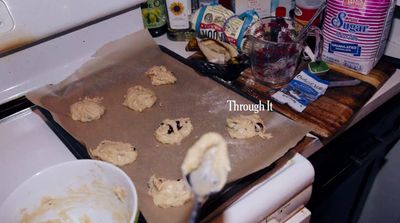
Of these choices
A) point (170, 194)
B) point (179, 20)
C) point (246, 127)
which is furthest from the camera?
point (179, 20)

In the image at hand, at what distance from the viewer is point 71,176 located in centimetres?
53

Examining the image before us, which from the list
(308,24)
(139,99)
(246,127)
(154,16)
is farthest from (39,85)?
(308,24)

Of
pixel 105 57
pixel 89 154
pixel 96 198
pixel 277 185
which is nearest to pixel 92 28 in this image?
pixel 105 57

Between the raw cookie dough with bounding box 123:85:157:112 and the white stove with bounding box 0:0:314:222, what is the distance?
0.15m

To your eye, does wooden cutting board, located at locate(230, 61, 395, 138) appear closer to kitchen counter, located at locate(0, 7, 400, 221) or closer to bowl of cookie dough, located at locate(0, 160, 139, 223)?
kitchen counter, located at locate(0, 7, 400, 221)

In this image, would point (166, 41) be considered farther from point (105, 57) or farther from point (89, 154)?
point (89, 154)

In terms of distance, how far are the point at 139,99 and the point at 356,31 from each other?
0.48 m

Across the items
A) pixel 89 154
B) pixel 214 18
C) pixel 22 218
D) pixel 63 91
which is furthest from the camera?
pixel 214 18

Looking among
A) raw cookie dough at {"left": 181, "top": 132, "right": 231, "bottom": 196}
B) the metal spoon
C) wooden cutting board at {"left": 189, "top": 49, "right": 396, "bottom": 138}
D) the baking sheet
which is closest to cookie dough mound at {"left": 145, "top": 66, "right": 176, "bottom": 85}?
the baking sheet

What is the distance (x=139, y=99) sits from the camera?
0.75 m

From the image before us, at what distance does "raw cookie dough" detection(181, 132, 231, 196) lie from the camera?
Result: 0.28m

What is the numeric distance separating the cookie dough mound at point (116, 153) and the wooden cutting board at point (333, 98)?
10.7 inches

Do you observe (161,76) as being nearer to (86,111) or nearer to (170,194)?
(86,111)

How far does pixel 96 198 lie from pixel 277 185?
0.91 feet
